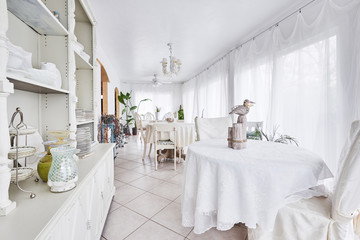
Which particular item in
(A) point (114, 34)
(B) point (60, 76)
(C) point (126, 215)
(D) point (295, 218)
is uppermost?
(A) point (114, 34)

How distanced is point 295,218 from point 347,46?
1.92 m

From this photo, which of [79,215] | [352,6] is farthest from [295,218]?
[352,6]

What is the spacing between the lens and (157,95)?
7.99 m

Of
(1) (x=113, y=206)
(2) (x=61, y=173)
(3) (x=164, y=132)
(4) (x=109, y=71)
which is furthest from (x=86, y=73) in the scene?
(4) (x=109, y=71)

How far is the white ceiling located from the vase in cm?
213

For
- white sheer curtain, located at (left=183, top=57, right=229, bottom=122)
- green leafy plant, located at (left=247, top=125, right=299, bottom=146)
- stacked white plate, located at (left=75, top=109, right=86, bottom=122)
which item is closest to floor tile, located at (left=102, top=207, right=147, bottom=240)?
stacked white plate, located at (left=75, top=109, right=86, bottom=122)

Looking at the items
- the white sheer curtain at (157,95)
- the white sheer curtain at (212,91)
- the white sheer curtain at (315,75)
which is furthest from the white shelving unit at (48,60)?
the white sheer curtain at (157,95)

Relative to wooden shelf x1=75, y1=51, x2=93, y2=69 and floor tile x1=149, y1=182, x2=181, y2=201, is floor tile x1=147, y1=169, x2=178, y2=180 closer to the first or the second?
floor tile x1=149, y1=182, x2=181, y2=201

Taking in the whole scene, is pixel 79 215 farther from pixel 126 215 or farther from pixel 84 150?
pixel 126 215

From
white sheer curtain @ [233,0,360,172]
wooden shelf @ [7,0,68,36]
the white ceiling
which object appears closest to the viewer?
wooden shelf @ [7,0,68,36]

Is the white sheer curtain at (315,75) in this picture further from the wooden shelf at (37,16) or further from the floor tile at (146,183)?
the wooden shelf at (37,16)

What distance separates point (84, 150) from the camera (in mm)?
1367

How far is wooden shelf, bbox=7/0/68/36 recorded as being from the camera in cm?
88

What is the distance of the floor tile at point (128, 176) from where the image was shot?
2.46 m
